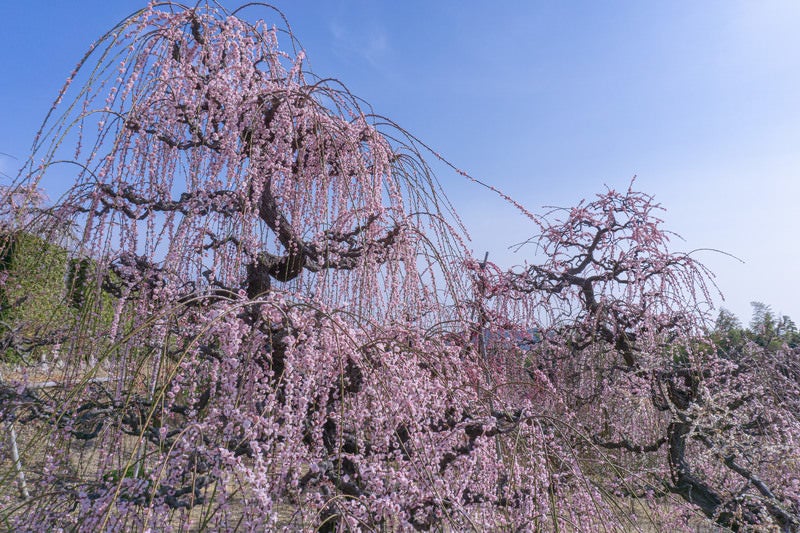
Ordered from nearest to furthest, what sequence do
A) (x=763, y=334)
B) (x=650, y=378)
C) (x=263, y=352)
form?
(x=263, y=352)
(x=650, y=378)
(x=763, y=334)

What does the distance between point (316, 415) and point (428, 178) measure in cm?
130

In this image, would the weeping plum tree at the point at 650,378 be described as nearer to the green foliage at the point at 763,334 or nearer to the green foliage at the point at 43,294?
the green foliage at the point at 763,334

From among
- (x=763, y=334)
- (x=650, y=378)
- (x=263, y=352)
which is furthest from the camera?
(x=763, y=334)

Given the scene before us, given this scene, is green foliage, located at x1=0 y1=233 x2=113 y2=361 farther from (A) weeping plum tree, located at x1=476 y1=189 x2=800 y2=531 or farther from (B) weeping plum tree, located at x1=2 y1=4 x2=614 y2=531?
(A) weeping plum tree, located at x1=476 y1=189 x2=800 y2=531

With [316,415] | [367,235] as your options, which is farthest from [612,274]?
[316,415]

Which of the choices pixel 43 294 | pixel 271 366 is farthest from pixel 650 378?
pixel 43 294

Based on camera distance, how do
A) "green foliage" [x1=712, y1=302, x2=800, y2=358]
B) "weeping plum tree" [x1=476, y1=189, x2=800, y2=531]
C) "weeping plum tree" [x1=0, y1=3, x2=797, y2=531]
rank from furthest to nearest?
"green foliage" [x1=712, y1=302, x2=800, y2=358] → "weeping plum tree" [x1=476, y1=189, x2=800, y2=531] → "weeping plum tree" [x1=0, y1=3, x2=797, y2=531]

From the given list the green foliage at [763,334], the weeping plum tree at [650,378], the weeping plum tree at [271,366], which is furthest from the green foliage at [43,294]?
the green foliage at [763,334]

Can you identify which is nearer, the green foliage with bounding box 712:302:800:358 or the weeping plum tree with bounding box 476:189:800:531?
the weeping plum tree with bounding box 476:189:800:531

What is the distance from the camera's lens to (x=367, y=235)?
7.29 feet

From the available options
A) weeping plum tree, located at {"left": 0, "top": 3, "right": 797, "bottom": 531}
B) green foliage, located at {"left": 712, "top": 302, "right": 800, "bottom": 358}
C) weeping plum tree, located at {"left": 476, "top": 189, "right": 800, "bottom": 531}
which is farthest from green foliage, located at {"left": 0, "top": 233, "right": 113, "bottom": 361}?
green foliage, located at {"left": 712, "top": 302, "right": 800, "bottom": 358}

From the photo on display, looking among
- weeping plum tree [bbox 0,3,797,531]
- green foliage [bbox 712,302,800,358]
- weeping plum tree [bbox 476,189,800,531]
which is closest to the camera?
weeping plum tree [bbox 0,3,797,531]

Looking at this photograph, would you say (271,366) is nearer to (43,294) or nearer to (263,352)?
(263,352)

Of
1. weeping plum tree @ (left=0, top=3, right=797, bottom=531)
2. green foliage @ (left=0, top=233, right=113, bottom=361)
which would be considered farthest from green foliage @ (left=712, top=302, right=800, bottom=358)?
green foliage @ (left=0, top=233, right=113, bottom=361)
